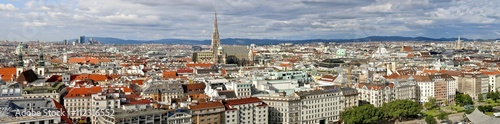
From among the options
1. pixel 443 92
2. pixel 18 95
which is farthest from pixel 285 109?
pixel 443 92

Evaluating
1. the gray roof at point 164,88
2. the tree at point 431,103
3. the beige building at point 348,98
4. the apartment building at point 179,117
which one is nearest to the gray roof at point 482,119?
the beige building at point 348,98

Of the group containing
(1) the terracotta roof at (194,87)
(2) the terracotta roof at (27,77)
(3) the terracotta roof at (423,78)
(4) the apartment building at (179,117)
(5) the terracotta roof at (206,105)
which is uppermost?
(2) the terracotta roof at (27,77)

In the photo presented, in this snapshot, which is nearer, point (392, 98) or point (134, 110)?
→ point (134, 110)

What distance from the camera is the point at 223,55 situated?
14562 centimetres

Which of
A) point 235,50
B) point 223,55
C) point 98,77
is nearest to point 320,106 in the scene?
point 98,77

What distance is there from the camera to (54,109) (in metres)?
45.2

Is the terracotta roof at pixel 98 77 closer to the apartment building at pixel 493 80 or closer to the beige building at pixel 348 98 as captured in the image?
the beige building at pixel 348 98

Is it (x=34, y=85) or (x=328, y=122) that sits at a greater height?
(x=34, y=85)

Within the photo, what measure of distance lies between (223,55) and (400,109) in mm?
86194

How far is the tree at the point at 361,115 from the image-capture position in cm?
5832

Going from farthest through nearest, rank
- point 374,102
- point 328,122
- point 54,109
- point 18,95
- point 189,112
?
1. point 374,102
2. point 328,122
3. point 18,95
4. point 189,112
5. point 54,109

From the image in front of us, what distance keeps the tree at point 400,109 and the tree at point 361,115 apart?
2.88 meters

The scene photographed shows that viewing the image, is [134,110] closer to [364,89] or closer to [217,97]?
[217,97]

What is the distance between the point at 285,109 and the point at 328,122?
826cm
